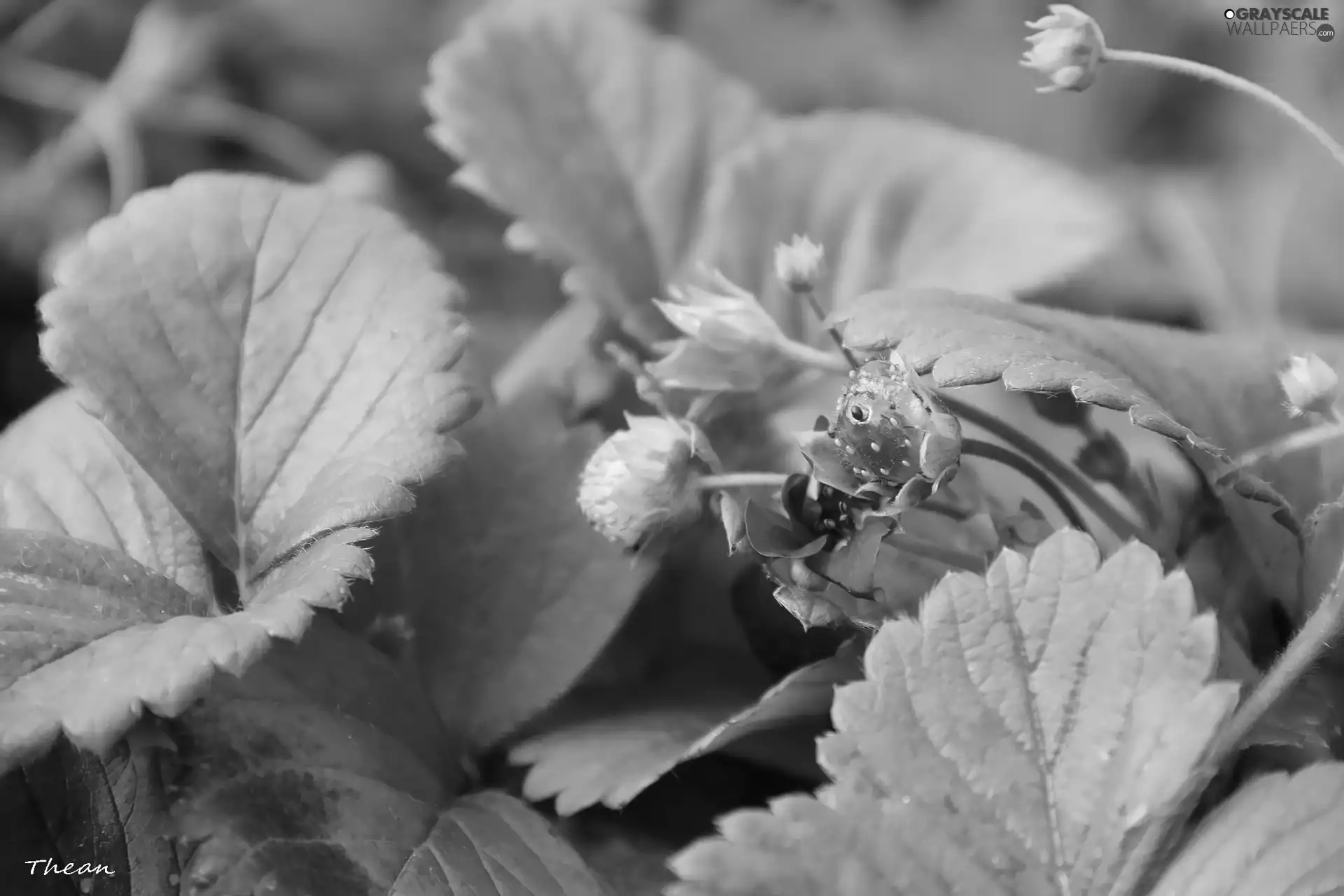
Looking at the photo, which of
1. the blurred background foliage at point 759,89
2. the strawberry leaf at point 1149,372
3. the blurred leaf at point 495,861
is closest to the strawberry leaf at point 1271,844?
the strawberry leaf at point 1149,372

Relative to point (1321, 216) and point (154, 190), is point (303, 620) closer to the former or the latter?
point (154, 190)

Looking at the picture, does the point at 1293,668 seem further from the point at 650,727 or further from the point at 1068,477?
the point at 650,727

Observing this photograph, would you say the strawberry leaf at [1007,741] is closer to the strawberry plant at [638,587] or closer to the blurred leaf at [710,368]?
the strawberry plant at [638,587]

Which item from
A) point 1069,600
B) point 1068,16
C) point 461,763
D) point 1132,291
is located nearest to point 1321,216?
point 1132,291

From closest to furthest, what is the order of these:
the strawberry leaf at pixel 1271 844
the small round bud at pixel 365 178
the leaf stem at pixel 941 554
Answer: the strawberry leaf at pixel 1271 844
the leaf stem at pixel 941 554
the small round bud at pixel 365 178

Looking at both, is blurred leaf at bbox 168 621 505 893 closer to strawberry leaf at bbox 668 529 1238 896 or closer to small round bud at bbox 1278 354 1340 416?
strawberry leaf at bbox 668 529 1238 896

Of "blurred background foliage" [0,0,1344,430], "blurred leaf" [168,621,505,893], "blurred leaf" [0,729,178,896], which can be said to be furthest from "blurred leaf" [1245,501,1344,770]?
"blurred background foliage" [0,0,1344,430]
